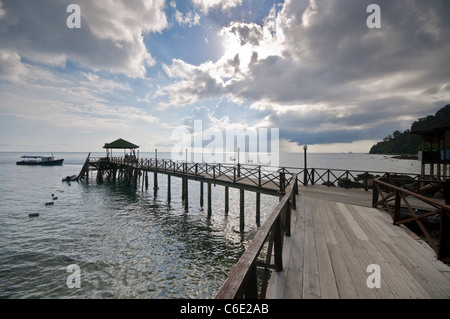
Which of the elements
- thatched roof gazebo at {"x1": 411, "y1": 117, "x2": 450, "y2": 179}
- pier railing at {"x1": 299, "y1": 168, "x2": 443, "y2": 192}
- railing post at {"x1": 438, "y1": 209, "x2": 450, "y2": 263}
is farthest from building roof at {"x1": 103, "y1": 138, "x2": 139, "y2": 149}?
thatched roof gazebo at {"x1": 411, "y1": 117, "x2": 450, "y2": 179}

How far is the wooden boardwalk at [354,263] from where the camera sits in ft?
9.22

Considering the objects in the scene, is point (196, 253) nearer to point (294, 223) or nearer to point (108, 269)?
point (108, 269)

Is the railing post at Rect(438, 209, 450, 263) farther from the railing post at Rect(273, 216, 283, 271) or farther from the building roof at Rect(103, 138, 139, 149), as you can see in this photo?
the building roof at Rect(103, 138, 139, 149)

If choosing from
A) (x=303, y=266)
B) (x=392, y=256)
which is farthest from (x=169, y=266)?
(x=392, y=256)

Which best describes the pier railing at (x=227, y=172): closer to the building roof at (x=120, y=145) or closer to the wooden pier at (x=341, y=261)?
the building roof at (x=120, y=145)

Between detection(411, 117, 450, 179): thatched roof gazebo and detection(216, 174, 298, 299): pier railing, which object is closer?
detection(216, 174, 298, 299): pier railing

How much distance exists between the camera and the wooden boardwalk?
2811 mm

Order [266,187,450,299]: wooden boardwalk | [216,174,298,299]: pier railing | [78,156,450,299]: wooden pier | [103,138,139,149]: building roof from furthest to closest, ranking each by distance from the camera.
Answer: [103,138,139,149]: building roof → [266,187,450,299]: wooden boardwalk → [78,156,450,299]: wooden pier → [216,174,298,299]: pier railing

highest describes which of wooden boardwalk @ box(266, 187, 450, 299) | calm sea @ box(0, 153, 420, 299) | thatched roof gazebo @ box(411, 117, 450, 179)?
thatched roof gazebo @ box(411, 117, 450, 179)

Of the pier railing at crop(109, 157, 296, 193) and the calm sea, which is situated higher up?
the pier railing at crop(109, 157, 296, 193)

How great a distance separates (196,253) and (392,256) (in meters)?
8.68

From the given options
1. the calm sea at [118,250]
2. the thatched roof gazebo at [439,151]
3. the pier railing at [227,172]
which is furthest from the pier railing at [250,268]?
the thatched roof gazebo at [439,151]

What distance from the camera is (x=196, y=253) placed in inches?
409

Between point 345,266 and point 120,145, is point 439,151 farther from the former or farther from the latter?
point 120,145
